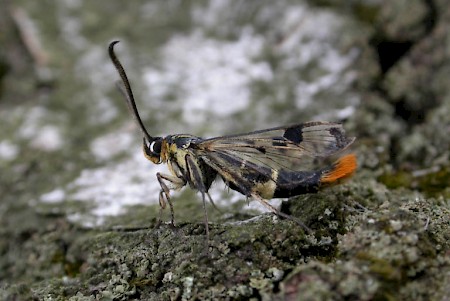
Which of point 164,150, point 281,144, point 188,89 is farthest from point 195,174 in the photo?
point 188,89

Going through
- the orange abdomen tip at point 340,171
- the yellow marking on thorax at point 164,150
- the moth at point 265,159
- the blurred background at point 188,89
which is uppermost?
the blurred background at point 188,89

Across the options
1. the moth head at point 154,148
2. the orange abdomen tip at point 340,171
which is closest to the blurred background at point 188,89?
the moth head at point 154,148

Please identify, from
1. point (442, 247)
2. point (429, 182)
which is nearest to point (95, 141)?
point (429, 182)

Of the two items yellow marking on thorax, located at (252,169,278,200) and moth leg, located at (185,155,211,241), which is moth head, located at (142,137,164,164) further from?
yellow marking on thorax, located at (252,169,278,200)

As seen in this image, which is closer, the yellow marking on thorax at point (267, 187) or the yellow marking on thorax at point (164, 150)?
the yellow marking on thorax at point (267, 187)

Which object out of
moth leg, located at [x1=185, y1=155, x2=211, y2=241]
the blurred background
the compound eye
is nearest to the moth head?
the compound eye

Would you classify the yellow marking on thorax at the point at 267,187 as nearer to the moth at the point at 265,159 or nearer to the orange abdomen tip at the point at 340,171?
the moth at the point at 265,159

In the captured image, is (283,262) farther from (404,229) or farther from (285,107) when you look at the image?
(285,107)
